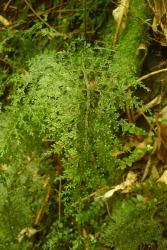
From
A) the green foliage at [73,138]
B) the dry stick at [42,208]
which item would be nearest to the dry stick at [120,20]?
the green foliage at [73,138]

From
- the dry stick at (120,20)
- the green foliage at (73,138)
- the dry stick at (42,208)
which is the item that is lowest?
the dry stick at (42,208)

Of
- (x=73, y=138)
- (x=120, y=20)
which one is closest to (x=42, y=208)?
(x=73, y=138)

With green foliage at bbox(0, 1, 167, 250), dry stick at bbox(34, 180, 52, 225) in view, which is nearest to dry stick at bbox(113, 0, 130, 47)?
green foliage at bbox(0, 1, 167, 250)

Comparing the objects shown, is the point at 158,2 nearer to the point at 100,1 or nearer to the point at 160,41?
the point at 160,41

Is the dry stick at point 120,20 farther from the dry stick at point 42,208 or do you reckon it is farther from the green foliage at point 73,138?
the dry stick at point 42,208

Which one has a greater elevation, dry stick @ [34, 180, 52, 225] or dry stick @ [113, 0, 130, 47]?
dry stick @ [113, 0, 130, 47]

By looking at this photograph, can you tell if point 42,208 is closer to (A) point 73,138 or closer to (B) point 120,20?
(A) point 73,138

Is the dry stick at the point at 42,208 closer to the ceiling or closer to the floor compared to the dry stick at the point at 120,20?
closer to the floor

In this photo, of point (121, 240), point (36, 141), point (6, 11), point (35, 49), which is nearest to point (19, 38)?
point (35, 49)

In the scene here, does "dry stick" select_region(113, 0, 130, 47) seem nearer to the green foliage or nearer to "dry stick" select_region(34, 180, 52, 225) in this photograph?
the green foliage

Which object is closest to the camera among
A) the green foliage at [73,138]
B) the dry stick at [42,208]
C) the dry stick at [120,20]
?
the green foliage at [73,138]

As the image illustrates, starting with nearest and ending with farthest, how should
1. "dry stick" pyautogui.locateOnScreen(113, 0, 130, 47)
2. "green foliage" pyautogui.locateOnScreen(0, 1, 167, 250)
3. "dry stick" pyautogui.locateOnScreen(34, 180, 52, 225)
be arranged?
A: "green foliage" pyautogui.locateOnScreen(0, 1, 167, 250), "dry stick" pyautogui.locateOnScreen(113, 0, 130, 47), "dry stick" pyautogui.locateOnScreen(34, 180, 52, 225)

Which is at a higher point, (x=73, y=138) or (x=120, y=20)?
(x=120, y=20)
